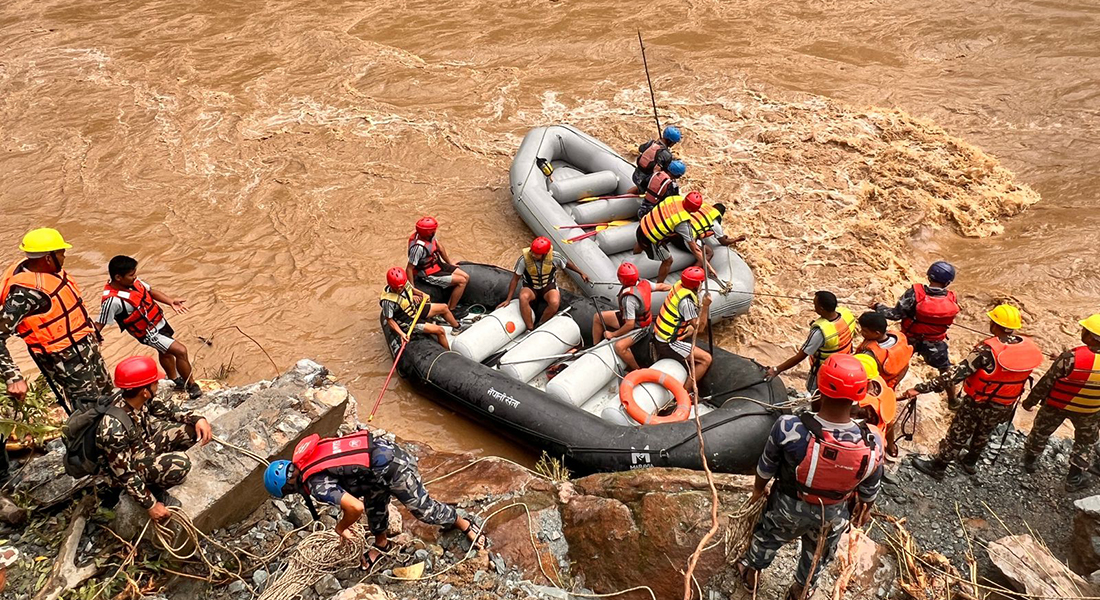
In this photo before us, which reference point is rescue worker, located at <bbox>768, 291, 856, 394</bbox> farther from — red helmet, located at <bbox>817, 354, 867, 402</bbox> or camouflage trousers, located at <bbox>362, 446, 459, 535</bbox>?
camouflage trousers, located at <bbox>362, 446, 459, 535</bbox>

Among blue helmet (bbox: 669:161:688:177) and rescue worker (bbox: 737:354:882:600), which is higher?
rescue worker (bbox: 737:354:882:600)

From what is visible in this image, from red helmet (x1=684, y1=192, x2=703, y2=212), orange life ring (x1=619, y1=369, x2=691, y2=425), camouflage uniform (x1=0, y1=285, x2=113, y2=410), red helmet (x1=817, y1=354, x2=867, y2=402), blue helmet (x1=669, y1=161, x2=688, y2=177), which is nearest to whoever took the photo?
red helmet (x1=817, y1=354, x2=867, y2=402)

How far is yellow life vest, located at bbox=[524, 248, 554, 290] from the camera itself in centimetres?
589

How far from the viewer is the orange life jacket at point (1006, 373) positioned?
4.18 meters

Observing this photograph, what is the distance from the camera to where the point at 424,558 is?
3.63 m

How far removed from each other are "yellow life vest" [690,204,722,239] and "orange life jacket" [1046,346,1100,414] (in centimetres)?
292

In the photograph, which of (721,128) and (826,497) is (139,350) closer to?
(826,497)

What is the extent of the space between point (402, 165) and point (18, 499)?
20.4 feet

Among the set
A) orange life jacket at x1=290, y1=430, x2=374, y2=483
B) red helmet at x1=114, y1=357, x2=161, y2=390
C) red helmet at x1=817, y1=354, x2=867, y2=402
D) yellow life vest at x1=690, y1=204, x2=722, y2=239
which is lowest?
yellow life vest at x1=690, y1=204, x2=722, y2=239

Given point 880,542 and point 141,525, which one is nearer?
point 141,525

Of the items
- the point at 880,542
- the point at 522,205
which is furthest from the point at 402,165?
the point at 880,542

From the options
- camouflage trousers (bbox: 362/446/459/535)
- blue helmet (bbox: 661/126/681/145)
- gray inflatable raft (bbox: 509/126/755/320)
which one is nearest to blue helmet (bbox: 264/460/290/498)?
camouflage trousers (bbox: 362/446/459/535)

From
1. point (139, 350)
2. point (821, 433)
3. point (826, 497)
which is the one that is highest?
point (821, 433)

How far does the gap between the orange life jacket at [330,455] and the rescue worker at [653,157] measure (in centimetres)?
476
